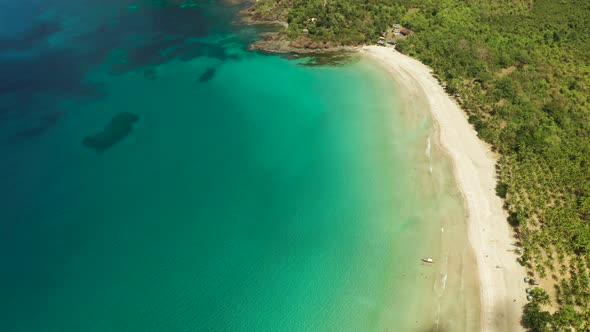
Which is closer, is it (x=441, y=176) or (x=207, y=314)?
(x=207, y=314)

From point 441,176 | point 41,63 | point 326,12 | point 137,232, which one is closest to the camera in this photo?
point 137,232

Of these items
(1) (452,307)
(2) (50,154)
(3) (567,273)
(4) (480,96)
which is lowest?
(2) (50,154)

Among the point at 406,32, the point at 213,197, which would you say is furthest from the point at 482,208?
the point at 406,32

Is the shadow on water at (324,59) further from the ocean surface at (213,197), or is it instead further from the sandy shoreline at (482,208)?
the sandy shoreline at (482,208)

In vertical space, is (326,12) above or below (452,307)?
above

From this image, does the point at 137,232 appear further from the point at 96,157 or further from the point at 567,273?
the point at 567,273

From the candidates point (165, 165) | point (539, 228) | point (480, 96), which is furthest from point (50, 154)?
point (480, 96)

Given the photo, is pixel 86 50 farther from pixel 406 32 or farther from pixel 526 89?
pixel 526 89
